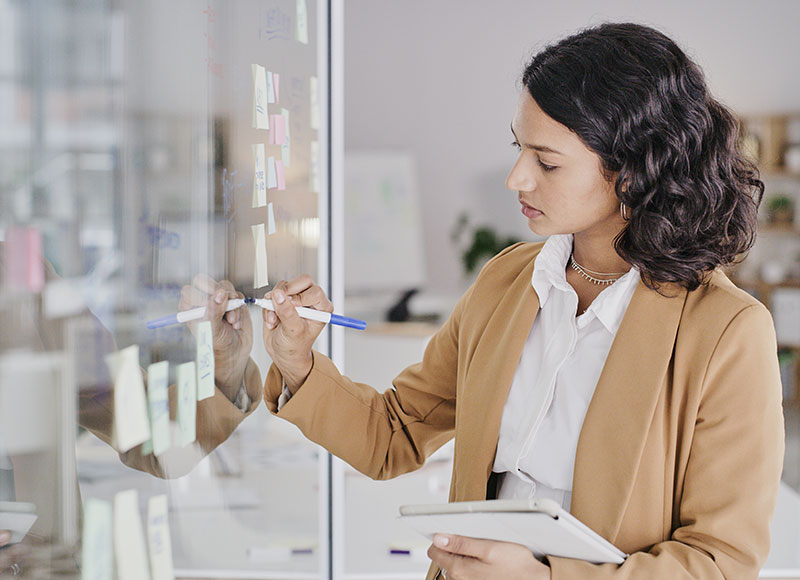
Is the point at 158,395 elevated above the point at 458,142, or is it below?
below

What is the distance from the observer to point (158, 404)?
75cm

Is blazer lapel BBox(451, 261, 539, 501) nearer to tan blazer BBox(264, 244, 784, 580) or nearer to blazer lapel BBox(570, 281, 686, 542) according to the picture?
tan blazer BBox(264, 244, 784, 580)

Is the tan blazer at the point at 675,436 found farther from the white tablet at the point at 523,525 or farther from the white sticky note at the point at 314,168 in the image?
the white sticky note at the point at 314,168

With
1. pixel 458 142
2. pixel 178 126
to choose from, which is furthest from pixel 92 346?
pixel 458 142

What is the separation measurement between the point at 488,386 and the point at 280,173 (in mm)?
488

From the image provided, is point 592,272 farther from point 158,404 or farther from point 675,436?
point 158,404

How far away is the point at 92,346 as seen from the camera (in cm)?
59

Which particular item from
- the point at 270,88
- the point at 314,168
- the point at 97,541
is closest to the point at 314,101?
the point at 314,168

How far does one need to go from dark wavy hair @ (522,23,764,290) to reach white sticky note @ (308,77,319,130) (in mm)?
656

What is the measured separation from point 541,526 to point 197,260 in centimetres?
47

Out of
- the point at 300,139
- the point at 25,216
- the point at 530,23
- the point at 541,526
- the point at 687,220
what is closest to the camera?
the point at 25,216

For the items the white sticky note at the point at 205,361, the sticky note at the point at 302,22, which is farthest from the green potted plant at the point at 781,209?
the white sticky note at the point at 205,361

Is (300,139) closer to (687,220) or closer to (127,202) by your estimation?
(687,220)

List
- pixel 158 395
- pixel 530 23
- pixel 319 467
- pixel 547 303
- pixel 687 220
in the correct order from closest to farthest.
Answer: pixel 158 395 < pixel 687 220 < pixel 547 303 < pixel 319 467 < pixel 530 23
